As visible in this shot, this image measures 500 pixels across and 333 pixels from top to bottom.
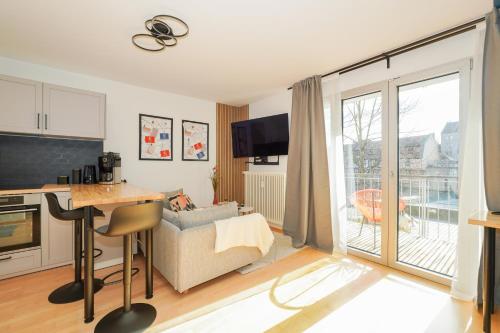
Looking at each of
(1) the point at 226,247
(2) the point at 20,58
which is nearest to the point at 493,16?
(1) the point at 226,247

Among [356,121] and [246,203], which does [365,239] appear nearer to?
[356,121]

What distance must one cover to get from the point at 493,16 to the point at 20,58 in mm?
4689

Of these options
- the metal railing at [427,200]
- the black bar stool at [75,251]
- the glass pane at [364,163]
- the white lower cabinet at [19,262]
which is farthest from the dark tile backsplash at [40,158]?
the metal railing at [427,200]

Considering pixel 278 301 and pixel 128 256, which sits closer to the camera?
pixel 128 256

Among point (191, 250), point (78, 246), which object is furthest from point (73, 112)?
point (191, 250)

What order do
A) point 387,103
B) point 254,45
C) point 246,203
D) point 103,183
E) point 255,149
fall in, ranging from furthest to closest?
point 246,203
point 255,149
point 103,183
point 387,103
point 254,45

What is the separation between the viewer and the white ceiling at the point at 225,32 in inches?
70.4

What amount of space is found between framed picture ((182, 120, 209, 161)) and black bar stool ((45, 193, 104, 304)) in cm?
216

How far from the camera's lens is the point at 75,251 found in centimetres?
208

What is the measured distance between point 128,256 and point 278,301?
50.5 inches

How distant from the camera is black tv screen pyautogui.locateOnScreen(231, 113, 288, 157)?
147 inches

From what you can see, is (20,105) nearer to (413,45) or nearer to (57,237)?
(57,237)

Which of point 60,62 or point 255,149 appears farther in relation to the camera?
point 255,149

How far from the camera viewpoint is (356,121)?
118 inches
